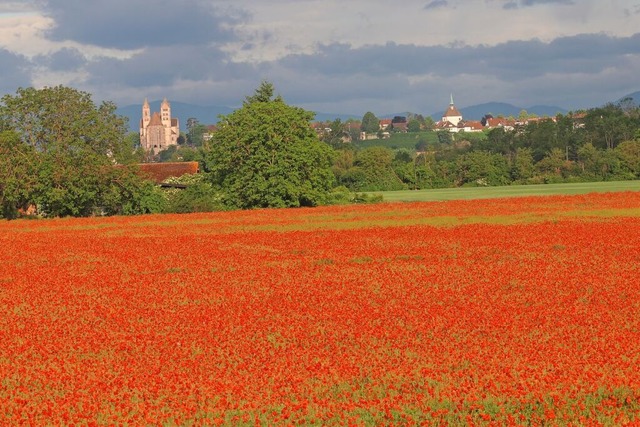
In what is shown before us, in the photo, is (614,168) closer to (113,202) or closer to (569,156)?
(569,156)

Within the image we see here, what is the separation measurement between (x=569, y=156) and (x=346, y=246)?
11873 centimetres

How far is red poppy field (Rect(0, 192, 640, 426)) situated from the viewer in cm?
1315

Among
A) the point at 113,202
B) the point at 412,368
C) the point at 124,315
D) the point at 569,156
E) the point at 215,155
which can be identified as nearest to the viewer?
the point at 412,368

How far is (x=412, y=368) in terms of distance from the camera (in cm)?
1527

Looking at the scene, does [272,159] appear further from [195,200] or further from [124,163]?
[124,163]

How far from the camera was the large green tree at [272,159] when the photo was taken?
72.9 metres

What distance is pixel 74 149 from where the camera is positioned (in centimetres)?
6931

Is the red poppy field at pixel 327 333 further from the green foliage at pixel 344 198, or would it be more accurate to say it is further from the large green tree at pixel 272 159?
the green foliage at pixel 344 198

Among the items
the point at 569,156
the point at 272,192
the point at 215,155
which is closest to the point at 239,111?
the point at 215,155

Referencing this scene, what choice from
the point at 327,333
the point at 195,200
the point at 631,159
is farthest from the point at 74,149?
the point at 631,159

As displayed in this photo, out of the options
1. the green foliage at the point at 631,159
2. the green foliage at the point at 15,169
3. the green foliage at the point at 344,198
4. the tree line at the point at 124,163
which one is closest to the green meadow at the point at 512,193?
the green foliage at the point at 344,198

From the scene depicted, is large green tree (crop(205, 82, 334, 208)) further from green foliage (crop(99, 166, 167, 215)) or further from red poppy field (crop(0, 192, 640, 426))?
red poppy field (crop(0, 192, 640, 426))

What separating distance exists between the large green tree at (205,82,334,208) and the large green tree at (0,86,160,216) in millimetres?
7574

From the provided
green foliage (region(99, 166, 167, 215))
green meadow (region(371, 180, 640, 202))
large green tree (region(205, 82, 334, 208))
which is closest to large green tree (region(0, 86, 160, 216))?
green foliage (region(99, 166, 167, 215))
